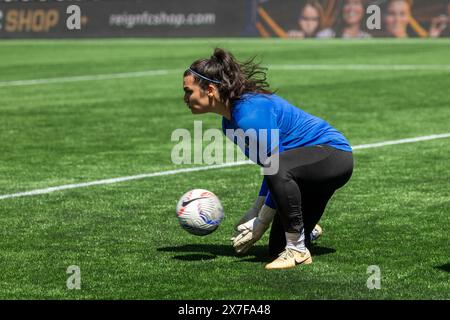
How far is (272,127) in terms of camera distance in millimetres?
6938

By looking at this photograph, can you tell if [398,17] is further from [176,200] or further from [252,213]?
[252,213]

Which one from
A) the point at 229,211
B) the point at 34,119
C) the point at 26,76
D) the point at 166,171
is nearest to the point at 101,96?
the point at 34,119

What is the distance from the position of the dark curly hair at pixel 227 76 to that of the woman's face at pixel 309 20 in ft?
104

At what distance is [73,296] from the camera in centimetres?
643

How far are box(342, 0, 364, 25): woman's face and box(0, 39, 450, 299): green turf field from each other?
15494 mm

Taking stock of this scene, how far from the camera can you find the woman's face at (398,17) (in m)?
37.0

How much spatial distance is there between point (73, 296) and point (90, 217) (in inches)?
107

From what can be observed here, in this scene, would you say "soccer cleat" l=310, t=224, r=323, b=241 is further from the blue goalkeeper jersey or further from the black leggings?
the blue goalkeeper jersey

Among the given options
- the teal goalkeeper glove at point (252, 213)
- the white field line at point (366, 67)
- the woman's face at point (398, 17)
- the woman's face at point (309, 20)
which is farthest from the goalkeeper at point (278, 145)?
the woman's face at point (309, 20)

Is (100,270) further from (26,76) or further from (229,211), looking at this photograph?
(26,76)

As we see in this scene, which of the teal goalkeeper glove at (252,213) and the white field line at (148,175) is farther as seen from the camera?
the white field line at (148,175)

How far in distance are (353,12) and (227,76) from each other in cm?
3154

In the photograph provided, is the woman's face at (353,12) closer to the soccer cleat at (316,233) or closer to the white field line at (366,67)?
the white field line at (366,67)

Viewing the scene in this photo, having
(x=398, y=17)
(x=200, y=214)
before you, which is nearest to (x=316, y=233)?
(x=200, y=214)
